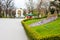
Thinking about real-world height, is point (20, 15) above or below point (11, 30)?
above

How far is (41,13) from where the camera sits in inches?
105

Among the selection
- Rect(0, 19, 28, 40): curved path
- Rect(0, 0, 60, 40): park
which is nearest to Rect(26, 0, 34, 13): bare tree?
Rect(0, 0, 60, 40): park

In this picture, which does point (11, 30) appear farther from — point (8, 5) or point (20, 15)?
point (8, 5)

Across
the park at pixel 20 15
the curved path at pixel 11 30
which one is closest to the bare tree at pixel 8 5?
the park at pixel 20 15

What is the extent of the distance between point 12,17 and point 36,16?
0.44 metres

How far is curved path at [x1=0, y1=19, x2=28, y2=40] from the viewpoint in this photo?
2732 mm

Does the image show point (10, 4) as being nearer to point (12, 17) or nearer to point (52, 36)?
point (12, 17)

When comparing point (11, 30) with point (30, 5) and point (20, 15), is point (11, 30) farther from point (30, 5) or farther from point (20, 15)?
point (30, 5)

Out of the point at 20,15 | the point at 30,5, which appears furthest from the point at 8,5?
the point at 30,5

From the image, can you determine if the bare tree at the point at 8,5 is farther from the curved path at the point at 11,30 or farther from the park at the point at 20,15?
the curved path at the point at 11,30

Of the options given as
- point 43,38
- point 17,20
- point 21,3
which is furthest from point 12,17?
point 43,38

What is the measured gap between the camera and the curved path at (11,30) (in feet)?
8.96

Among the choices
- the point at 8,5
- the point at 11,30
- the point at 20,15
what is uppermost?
the point at 8,5

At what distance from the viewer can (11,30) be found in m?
2.77
